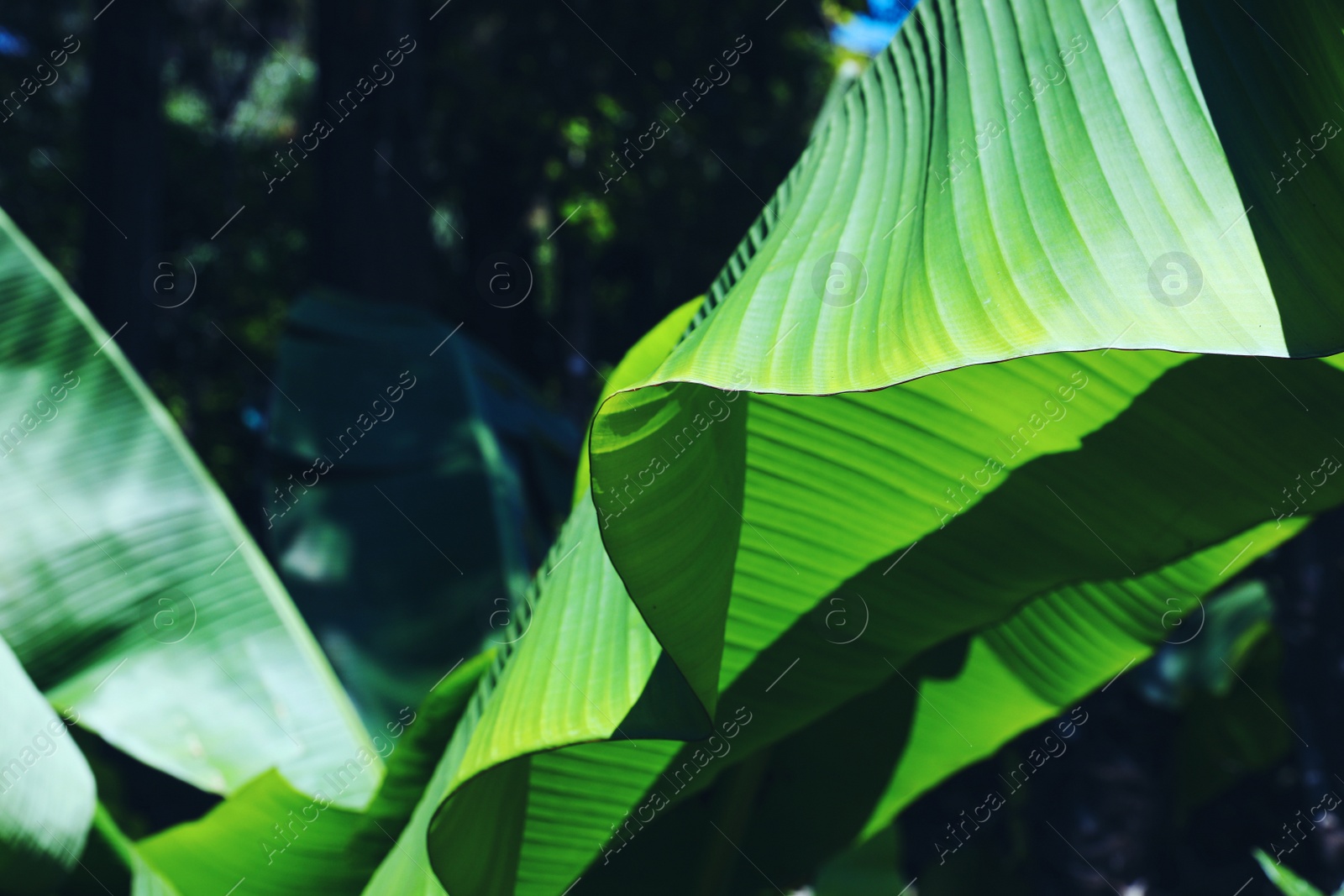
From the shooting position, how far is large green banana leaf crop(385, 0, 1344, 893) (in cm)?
53

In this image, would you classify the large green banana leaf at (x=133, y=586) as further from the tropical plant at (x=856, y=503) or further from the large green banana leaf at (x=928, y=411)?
the large green banana leaf at (x=928, y=411)

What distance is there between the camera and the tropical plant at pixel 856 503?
21.9 inches

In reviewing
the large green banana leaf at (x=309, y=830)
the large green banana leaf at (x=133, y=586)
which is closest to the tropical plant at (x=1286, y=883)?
the large green banana leaf at (x=309, y=830)

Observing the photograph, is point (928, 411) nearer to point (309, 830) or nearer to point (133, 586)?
point (309, 830)

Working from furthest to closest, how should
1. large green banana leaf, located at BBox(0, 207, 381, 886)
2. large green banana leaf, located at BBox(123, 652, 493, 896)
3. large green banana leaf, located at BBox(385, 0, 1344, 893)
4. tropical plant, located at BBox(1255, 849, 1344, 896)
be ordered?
1. large green banana leaf, located at BBox(0, 207, 381, 886)
2. large green banana leaf, located at BBox(123, 652, 493, 896)
3. tropical plant, located at BBox(1255, 849, 1344, 896)
4. large green banana leaf, located at BBox(385, 0, 1344, 893)

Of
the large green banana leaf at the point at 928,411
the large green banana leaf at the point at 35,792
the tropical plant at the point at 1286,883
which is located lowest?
the tropical plant at the point at 1286,883

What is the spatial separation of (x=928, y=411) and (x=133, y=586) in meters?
1.13

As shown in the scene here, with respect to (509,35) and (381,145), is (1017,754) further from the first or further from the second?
(509,35)

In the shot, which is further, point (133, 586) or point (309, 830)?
point (133, 586)

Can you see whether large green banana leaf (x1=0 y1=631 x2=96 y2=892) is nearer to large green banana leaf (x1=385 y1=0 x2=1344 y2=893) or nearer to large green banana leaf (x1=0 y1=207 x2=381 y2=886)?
large green banana leaf (x1=0 y1=207 x2=381 y2=886)

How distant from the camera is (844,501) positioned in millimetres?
828

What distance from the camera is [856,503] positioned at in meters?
0.83

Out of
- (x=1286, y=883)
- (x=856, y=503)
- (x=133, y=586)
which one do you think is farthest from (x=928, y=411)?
(x=133, y=586)

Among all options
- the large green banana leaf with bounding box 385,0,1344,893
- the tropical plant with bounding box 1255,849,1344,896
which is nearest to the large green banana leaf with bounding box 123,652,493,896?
the large green banana leaf with bounding box 385,0,1344,893
